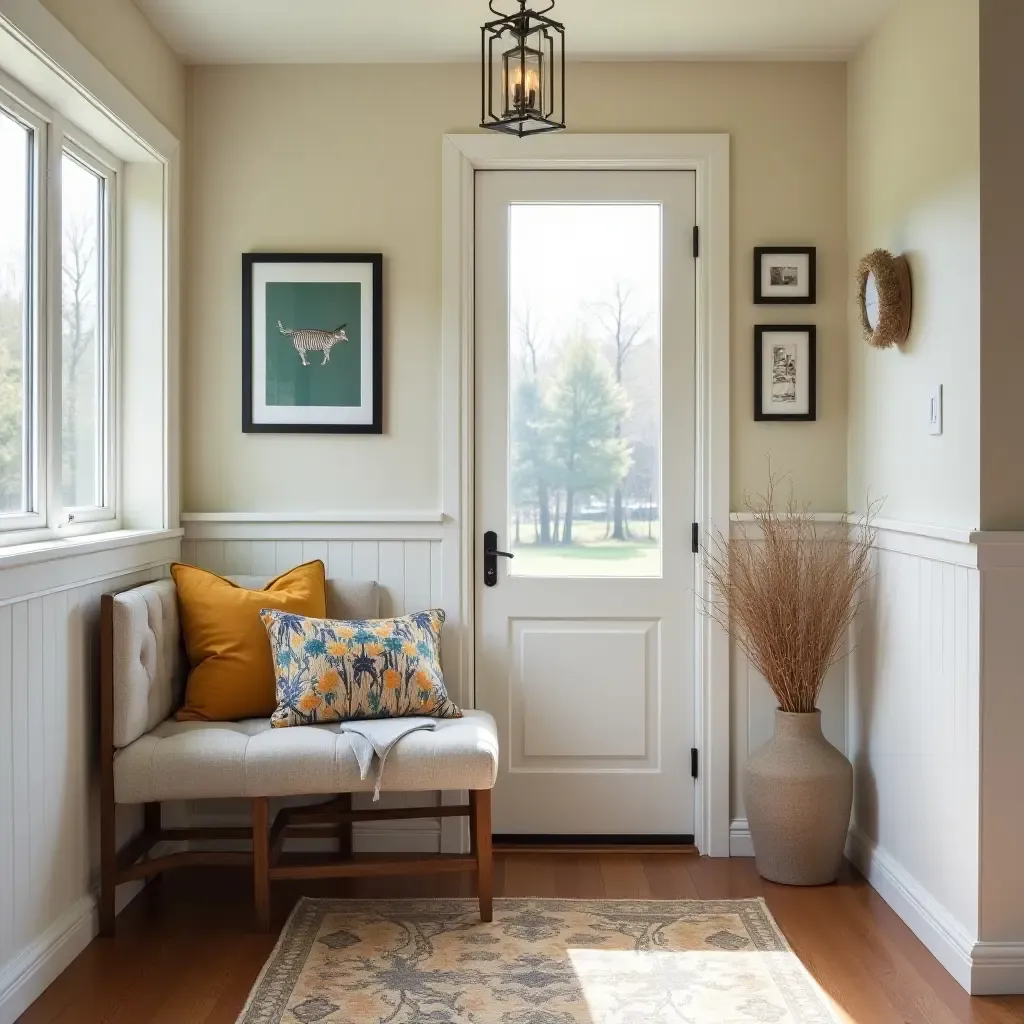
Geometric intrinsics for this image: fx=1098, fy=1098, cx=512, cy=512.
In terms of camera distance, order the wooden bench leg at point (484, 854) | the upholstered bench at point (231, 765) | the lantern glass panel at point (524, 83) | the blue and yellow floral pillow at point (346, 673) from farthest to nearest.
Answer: the blue and yellow floral pillow at point (346, 673), the wooden bench leg at point (484, 854), the upholstered bench at point (231, 765), the lantern glass panel at point (524, 83)

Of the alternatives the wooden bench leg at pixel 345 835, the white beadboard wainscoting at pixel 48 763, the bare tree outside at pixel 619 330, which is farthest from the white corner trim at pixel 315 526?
the wooden bench leg at pixel 345 835

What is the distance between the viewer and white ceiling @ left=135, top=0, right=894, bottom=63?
3098mm

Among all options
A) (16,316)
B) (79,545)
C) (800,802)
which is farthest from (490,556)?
(16,316)

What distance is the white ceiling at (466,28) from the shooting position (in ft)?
10.2

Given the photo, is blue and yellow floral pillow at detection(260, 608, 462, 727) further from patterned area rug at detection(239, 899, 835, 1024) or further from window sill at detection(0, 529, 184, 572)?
patterned area rug at detection(239, 899, 835, 1024)

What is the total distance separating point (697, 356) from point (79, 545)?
196cm

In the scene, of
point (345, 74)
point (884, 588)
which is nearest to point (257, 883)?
point (884, 588)

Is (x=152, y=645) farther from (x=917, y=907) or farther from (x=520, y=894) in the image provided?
(x=917, y=907)

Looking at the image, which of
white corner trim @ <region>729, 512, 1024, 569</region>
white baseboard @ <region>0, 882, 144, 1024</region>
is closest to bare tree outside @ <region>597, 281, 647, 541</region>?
white corner trim @ <region>729, 512, 1024, 569</region>

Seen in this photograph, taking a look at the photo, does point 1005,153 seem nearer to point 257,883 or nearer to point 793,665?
point 793,665

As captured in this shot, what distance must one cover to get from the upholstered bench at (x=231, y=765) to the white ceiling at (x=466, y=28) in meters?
1.67

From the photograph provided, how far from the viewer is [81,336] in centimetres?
308

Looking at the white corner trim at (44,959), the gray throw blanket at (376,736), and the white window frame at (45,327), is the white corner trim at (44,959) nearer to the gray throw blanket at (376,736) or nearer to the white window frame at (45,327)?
the gray throw blanket at (376,736)

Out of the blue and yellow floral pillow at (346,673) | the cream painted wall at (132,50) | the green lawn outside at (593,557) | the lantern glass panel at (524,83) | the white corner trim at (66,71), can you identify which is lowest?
the blue and yellow floral pillow at (346,673)
